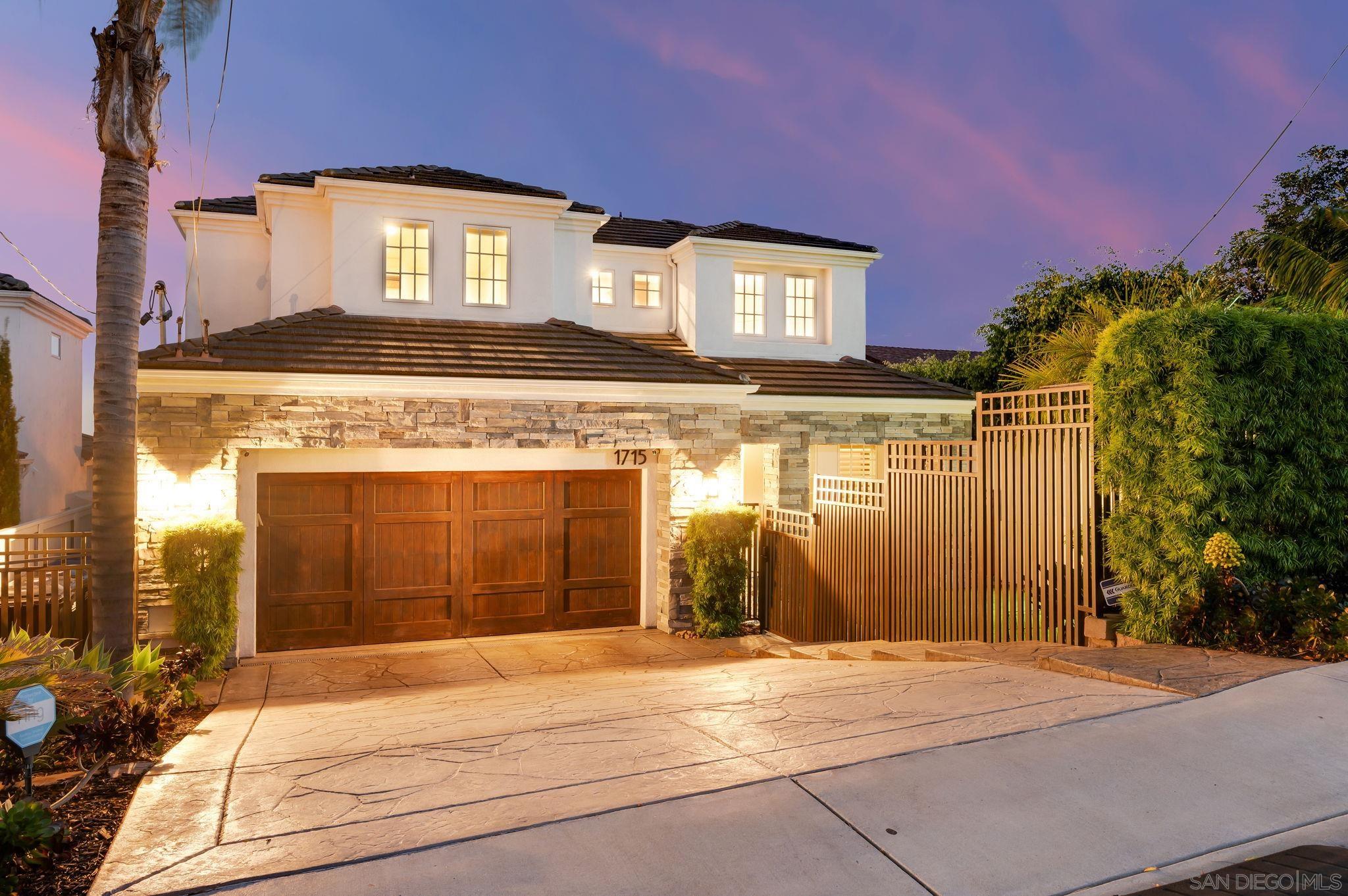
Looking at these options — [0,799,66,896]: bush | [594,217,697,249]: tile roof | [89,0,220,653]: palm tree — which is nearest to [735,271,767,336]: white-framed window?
[594,217,697,249]: tile roof

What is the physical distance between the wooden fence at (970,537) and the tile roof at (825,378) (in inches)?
162

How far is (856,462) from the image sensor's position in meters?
20.2

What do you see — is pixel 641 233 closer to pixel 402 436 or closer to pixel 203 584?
pixel 402 436

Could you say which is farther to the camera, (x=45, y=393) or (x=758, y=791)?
(x=45, y=393)

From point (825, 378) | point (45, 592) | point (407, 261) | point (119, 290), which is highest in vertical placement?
point (407, 261)

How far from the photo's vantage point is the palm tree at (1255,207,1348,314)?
41.7 feet

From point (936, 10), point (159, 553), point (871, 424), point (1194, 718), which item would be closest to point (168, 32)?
point (159, 553)

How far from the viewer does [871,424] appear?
15883 millimetres

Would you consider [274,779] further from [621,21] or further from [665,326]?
[621,21]

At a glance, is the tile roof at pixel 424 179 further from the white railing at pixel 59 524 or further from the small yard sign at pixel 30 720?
the small yard sign at pixel 30 720

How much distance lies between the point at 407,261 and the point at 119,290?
6.40 meters

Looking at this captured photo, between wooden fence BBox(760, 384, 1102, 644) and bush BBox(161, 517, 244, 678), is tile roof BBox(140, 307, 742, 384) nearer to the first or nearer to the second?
bush BBox(161, 517, 244, 678)

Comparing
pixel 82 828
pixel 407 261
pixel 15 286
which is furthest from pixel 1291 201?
pixel 15 286

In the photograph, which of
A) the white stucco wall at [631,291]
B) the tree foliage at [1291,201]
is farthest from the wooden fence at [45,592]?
the tree foliage at [1291,201]
